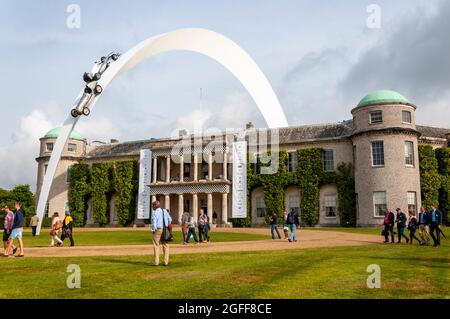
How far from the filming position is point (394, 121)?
37.3m

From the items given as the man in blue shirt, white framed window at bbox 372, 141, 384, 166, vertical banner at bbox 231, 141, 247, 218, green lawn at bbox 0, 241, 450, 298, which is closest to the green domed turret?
white framed window at bbox 372, 141, 384, 166

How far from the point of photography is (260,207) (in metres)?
44.4

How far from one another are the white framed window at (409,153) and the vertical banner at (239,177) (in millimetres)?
15302

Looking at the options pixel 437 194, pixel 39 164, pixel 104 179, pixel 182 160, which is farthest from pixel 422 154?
pixel 39 164

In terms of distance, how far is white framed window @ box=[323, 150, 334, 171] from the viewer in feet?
137

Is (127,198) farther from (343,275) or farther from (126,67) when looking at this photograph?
(343,275)

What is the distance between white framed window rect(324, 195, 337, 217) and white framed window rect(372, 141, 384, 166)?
5.45 metres

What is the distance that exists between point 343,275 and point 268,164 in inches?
1333

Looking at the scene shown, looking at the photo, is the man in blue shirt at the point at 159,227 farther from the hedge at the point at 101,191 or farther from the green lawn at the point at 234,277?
the hedge at the point at 101,191

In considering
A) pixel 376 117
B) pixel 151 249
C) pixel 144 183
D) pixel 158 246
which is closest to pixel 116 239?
pixel 151 249

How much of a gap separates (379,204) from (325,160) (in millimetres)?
7229

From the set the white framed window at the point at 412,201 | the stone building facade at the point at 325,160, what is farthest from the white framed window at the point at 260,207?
the white framed window at the point at 412,201

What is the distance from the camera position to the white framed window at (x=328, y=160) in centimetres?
4181

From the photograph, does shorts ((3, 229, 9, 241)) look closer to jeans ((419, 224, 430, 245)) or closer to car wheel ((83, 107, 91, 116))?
jeans ((419, 224, 430, 245))
